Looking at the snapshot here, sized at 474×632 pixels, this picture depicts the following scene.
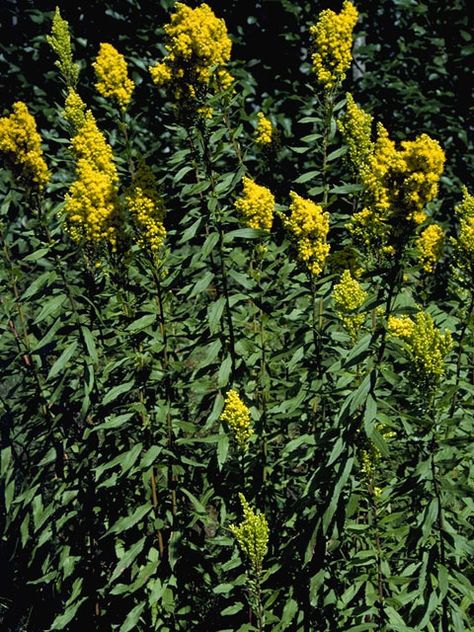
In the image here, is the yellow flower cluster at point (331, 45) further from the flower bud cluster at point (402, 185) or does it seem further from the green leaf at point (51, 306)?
the green leaf at point (51, 306)

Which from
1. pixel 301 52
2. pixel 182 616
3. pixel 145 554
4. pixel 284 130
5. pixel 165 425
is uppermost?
pixel 301 52

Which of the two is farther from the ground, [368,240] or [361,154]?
[361,154]

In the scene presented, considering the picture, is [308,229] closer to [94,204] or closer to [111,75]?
[94,204]

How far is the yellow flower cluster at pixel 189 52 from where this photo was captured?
343 centimetres

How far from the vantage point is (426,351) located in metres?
3.11

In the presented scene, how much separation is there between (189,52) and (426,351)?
5.13 ft

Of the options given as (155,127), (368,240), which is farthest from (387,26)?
(368,240)

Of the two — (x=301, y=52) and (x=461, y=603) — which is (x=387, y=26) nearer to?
(x=301, y=52)

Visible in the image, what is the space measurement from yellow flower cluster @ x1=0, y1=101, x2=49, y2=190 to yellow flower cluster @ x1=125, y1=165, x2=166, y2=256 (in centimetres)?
53

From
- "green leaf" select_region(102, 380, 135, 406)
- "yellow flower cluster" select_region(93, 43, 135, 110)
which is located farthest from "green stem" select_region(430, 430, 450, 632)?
"yellow flower cluster" select_region(93, 43, 135, 110)

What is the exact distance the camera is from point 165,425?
4039 mm

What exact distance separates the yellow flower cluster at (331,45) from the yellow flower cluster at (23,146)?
144 centimetres

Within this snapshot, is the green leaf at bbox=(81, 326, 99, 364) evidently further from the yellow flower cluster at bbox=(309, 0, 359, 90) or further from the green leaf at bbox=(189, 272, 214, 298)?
the yellow flower cluster at bbox=(309, 0, 359, 90)

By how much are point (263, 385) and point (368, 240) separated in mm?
892
